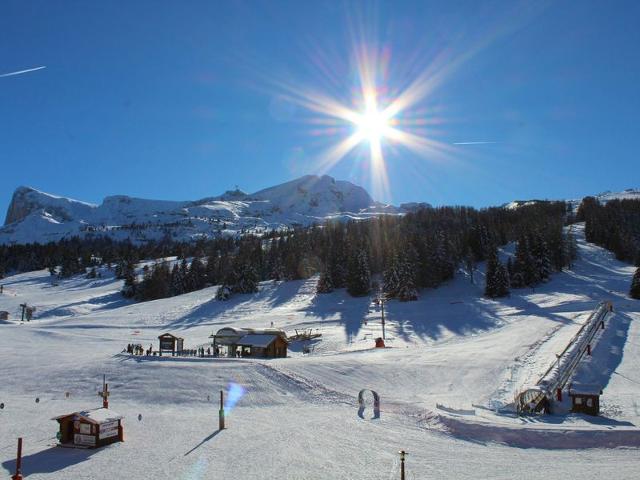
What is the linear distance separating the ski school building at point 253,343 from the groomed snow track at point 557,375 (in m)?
21.5

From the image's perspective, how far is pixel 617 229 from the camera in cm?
9938

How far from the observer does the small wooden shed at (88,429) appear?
1944 centimetres

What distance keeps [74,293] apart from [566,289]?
90.3 metres

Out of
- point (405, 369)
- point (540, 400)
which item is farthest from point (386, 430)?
point (405, 369)

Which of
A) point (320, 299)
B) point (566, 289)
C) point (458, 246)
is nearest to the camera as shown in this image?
point (566, 289)

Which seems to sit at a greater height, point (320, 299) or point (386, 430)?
point (320, 299)

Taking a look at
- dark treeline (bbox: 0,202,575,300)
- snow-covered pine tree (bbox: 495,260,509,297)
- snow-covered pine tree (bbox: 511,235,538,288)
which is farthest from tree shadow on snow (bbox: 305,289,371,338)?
snow-covered pine tree (bbox: 511,235,538,288)

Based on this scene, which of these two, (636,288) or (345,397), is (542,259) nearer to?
(636,288)

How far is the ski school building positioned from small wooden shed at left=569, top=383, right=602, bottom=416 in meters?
25.0

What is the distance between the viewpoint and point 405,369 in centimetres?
3609

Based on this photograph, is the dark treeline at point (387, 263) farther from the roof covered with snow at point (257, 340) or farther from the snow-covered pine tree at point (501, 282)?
the roof covered with snow at point (257, 340)

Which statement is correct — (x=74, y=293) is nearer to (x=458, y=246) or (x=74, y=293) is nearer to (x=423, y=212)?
(x=458, y=246)

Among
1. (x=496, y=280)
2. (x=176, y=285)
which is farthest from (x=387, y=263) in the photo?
(x=176, y=285)

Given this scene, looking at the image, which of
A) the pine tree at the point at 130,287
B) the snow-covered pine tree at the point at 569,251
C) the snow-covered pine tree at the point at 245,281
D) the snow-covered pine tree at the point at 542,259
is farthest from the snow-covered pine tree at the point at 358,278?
the pine tree at the point at 130,287
